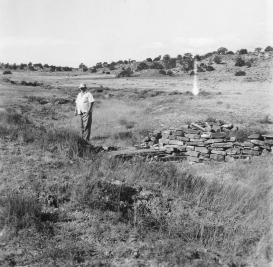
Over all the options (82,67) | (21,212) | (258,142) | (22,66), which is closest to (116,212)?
(21,212)

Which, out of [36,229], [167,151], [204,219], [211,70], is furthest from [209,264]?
[211,70]

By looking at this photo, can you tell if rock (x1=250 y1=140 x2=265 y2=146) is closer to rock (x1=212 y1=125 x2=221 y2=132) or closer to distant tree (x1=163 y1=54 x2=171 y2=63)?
rock (x1=212 y1=125 x2=221 y2=132)

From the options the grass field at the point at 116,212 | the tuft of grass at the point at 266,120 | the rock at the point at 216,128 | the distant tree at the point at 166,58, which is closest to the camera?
the grass field at the point at 116,212

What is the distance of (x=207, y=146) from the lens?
445 inches

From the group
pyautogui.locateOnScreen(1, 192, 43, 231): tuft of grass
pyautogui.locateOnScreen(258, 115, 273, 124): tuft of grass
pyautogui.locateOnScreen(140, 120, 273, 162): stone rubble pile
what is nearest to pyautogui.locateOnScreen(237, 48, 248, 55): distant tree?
pyautogui.locateOnScreen(258, 115, 273, 124): tuft of grass

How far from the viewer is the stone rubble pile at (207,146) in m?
11.1

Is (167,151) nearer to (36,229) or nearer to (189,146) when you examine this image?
(189,146)

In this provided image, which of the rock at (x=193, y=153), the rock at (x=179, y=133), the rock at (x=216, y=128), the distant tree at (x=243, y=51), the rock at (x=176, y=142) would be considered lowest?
the rock at (x=193, y=153)

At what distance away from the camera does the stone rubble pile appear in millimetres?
11125

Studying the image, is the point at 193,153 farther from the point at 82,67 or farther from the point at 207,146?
the point at 82,67

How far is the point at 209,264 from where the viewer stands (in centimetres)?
463

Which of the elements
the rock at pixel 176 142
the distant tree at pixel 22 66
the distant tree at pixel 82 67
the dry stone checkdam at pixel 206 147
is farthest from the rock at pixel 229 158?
the distant tree at pixel 22 66

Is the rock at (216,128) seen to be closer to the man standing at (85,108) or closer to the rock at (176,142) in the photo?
the rock at (176,142)

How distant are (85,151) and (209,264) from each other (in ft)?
14.7
